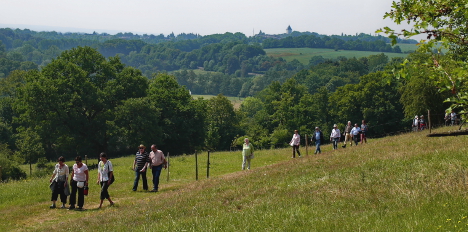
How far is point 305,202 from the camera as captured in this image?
12852mm

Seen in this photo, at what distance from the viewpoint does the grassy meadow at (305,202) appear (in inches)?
401

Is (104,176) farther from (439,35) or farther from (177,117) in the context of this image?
(177,117)

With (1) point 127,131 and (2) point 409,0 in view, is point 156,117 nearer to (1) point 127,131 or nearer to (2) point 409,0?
(1) point 127,131

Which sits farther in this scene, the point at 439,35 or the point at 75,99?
the point at 75,99

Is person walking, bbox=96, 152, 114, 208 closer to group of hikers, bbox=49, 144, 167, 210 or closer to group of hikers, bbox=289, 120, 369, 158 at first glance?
group of hikers, bbox=49, 144, 167, 210

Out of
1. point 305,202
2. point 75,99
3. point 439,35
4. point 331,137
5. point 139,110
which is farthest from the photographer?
point 139,110

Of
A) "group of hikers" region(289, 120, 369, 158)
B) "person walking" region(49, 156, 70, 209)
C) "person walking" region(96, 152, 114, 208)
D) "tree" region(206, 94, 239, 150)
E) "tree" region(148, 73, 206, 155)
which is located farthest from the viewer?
"tree" region(206, 94, 239, 150)

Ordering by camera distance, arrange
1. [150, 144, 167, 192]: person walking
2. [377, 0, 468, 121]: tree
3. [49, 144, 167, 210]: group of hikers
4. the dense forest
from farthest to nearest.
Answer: the dense forest < [150, 144, 167, 192]: person walking < [49, 144, 167, 210]: group of hikers < [377, 0, 468, 121]: tree

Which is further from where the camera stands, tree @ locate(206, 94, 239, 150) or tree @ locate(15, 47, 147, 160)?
tree @ locate(206, 94, 239, 150)

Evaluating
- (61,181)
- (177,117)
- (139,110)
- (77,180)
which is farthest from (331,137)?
(177,117)

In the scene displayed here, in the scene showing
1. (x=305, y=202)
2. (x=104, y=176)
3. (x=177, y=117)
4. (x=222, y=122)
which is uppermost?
(x=305, y=202)

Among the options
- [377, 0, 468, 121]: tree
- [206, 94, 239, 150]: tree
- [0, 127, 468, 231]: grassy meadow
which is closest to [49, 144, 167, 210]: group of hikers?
[0, 127, 468, 231]: grassy meadow

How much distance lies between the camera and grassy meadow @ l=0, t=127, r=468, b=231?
10180mm

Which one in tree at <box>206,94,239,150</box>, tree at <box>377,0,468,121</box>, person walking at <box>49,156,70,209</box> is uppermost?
tree at <box>377,0,468,121</box>
